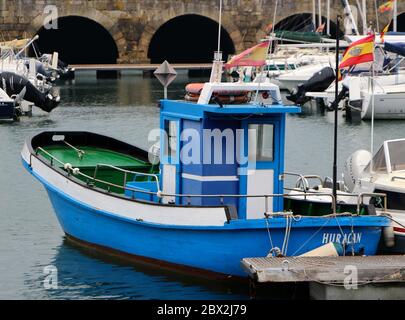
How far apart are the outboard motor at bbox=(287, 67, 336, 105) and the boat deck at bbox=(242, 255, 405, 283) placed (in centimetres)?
2889

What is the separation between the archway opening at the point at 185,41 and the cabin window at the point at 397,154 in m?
50.6

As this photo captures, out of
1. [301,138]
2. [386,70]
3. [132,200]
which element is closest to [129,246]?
[132,200]

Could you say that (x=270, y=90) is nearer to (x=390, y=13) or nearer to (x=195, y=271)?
(x=195, y=271)

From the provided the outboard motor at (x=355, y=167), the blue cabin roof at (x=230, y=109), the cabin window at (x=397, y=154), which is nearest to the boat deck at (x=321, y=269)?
the blue cabin roof at (x=230, y=109)

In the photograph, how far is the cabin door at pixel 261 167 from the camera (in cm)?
1573

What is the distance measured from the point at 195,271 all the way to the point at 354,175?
390 cm

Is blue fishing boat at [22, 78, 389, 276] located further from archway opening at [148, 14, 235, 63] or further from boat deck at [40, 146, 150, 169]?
archway opening at [148, 14, 235, 63]

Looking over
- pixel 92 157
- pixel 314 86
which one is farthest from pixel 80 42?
pixel 92 157

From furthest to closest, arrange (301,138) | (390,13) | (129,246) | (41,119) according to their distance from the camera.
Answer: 1. (390,13)
2. (41,119)
3. (301,138)
4. (129,246)

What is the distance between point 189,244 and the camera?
50.6 ft

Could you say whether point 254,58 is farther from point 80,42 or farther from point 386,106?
point 80,42

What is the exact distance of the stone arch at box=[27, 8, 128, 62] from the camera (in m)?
58.1

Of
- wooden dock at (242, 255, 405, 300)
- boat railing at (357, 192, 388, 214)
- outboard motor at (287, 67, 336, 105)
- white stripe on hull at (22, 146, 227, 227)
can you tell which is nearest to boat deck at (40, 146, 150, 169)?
white stripe on hull at (22, 146, 227, 227)

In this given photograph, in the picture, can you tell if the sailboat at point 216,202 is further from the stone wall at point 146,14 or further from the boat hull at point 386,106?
the stone wall at point 146,14
